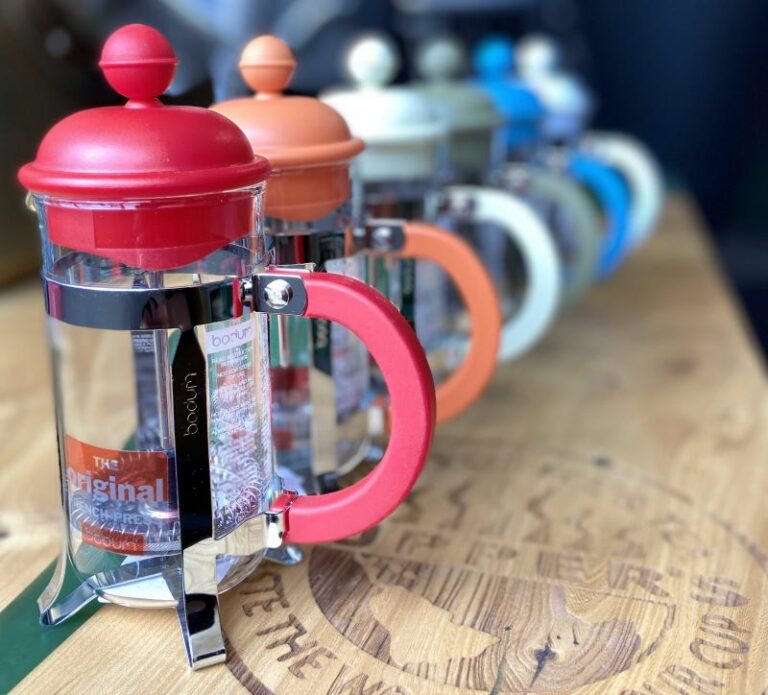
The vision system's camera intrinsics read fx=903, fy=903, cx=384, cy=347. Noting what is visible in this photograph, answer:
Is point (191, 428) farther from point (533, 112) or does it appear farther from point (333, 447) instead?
point (533, 112)

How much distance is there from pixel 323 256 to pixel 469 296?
10cm

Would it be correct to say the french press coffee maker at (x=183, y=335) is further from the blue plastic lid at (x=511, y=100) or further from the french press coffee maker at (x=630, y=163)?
the french press coffee maker at (x=630, y=163)

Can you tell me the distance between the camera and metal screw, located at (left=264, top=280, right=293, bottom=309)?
0.40 metres

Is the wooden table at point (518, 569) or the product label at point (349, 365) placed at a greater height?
the product label at point (349, 365)

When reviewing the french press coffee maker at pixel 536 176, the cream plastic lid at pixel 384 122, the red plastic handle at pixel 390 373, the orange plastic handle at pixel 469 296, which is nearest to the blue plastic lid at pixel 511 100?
the french press coffee maker at pixel 536 176

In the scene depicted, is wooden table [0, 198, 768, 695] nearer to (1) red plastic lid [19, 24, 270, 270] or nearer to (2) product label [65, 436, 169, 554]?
(2) product label [65, 436, 169, 554]

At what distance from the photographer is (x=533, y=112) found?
0.92 meters

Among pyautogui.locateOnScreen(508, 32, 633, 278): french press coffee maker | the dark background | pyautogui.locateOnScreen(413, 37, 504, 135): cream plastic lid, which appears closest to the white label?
pyautogui.locateOnScreen(413, 37, 504, 135): cream plastic lid

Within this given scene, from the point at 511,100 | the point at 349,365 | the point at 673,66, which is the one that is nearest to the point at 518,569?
the point at 349,365

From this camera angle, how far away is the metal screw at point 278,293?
0.40 m

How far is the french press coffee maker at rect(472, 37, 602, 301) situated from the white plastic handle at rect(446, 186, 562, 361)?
143 mm

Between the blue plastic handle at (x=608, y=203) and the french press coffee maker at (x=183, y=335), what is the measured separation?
626 millimetres

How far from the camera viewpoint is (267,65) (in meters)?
0.48

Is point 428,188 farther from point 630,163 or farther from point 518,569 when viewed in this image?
point 630,163
